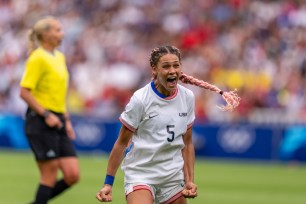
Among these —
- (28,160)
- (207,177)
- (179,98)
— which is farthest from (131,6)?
(179,98)

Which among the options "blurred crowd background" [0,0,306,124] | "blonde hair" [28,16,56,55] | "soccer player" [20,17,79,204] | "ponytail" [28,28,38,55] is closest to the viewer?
"soccer player" [20,17,79,204]

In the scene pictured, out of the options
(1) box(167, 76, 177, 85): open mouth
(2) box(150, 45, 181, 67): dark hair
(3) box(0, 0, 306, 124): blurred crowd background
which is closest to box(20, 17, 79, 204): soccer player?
(2) box(150, 45, 181, 67): dark hair

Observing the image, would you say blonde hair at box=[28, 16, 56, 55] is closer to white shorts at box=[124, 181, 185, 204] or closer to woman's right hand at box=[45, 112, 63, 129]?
woman's right hand at box=[45, 112, 63, 129]

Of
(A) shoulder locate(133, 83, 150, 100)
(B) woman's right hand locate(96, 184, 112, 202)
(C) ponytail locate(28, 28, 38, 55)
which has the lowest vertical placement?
(B) woman's right hand locate(96, 184, 112, 202)

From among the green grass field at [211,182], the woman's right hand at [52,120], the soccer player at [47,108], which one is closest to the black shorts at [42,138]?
the soccer player at [47,108]

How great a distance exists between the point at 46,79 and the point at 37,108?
393 millimetres

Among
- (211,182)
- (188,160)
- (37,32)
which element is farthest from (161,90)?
(211,182)

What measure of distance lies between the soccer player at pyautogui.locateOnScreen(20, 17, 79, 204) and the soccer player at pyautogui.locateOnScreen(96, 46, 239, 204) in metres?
2.52

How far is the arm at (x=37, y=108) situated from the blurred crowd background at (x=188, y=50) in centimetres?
1011

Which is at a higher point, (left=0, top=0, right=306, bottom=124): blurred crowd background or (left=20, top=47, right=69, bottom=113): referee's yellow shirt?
(left=0, top=0, right=306, bottom=124): blurred crowd background

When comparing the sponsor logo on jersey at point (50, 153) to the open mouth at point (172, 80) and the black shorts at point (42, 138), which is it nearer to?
the black shorts at point (42, 138)

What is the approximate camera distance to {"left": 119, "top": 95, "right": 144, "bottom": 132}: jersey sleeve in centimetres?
744

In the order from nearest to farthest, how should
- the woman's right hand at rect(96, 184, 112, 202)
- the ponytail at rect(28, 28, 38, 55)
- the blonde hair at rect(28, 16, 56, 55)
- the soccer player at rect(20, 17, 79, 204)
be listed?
the woman's right hand at rect(96, 184, 112, 202)
the soccer player at rect(20, 17, 79, 204)
the blonde hair at rect(28, 16, 56, 55)
the ponytail at rect(28, 28, 38, 55)

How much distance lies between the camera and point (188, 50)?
2233 cm
